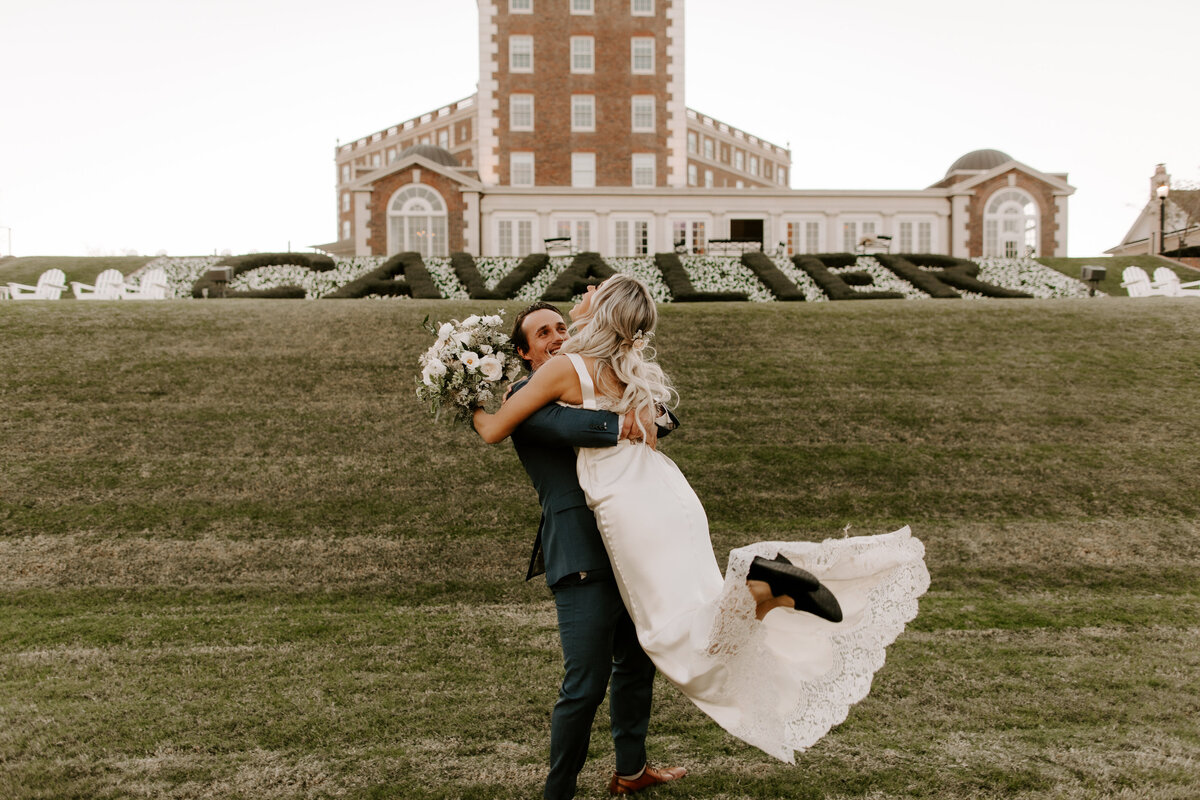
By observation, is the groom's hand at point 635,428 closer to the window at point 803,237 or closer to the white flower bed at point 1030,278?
the white flower bed at point 1030,278

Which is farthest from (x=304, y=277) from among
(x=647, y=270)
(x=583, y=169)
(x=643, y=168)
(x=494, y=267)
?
(x=643, y=168)

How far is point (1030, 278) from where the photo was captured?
2784 centimetres

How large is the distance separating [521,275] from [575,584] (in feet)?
76.7

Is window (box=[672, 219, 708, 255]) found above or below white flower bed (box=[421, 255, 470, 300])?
above

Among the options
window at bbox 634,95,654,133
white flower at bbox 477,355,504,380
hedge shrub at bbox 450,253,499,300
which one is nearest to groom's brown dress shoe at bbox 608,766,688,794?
white flower at bbox 477,355,504,380

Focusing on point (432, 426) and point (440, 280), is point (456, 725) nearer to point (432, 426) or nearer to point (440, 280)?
point (432, 426)

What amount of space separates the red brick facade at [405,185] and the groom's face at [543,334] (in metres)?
32.1

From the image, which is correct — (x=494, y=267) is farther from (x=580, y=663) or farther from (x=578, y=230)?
(x=580, y=663)

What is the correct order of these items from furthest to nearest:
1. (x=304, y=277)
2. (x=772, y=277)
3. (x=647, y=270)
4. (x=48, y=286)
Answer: (x=647, y=270), (x=304, y=277), (x=772, y=277), (x=48, y=286)

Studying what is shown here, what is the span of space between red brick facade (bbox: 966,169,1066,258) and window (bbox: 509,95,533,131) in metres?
20.0

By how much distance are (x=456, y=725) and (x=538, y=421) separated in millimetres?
2279

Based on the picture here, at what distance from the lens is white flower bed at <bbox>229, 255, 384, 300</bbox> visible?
2662cm

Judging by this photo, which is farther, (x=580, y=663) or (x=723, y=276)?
(x=723, y=276)

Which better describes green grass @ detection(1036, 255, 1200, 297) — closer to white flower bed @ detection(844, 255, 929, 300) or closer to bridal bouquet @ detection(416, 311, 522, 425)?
white flower bed @ detection(844, 255, 929, 300)
